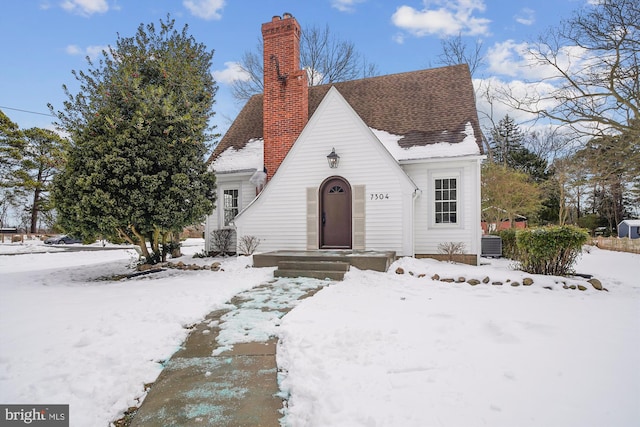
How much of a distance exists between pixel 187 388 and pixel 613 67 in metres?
14.1

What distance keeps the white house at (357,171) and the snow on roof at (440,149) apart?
0.03 metres

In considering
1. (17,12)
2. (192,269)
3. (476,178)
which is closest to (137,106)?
(192,269)

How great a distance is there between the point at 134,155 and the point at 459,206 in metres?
8.23

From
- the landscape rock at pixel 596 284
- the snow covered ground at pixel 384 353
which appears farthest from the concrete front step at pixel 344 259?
the landscape rock at pixel 596 284

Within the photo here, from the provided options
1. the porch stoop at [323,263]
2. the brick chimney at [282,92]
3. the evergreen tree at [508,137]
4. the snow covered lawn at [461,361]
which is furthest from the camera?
the evergreen tree at [508,137]

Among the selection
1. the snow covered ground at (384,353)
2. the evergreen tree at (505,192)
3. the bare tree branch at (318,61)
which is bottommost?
the snow covered ground at (384,353)

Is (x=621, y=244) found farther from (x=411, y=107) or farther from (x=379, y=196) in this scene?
(x=379, y=196)

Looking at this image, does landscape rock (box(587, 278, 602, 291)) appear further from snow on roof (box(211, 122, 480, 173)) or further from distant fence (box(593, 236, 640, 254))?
distant fence (box(593, 236, 640, 254))

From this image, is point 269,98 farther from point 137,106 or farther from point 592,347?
point 592,347

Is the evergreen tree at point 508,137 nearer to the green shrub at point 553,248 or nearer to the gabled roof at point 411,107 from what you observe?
the gabled roof at point 411,107

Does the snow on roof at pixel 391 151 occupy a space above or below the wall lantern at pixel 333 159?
above

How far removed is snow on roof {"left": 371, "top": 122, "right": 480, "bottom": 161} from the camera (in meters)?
9.45

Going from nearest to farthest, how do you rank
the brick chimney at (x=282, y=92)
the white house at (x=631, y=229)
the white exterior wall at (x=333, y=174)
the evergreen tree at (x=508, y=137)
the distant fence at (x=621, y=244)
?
the white exterior wall at (x=333, y=174) → the brick chimney at (x=282, y=92) → the distant fence at (x=621, y=244) → the white house at (x=631, y=229) → the evergreen tree at (x=508, y=137)

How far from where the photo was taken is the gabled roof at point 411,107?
10.4 m
